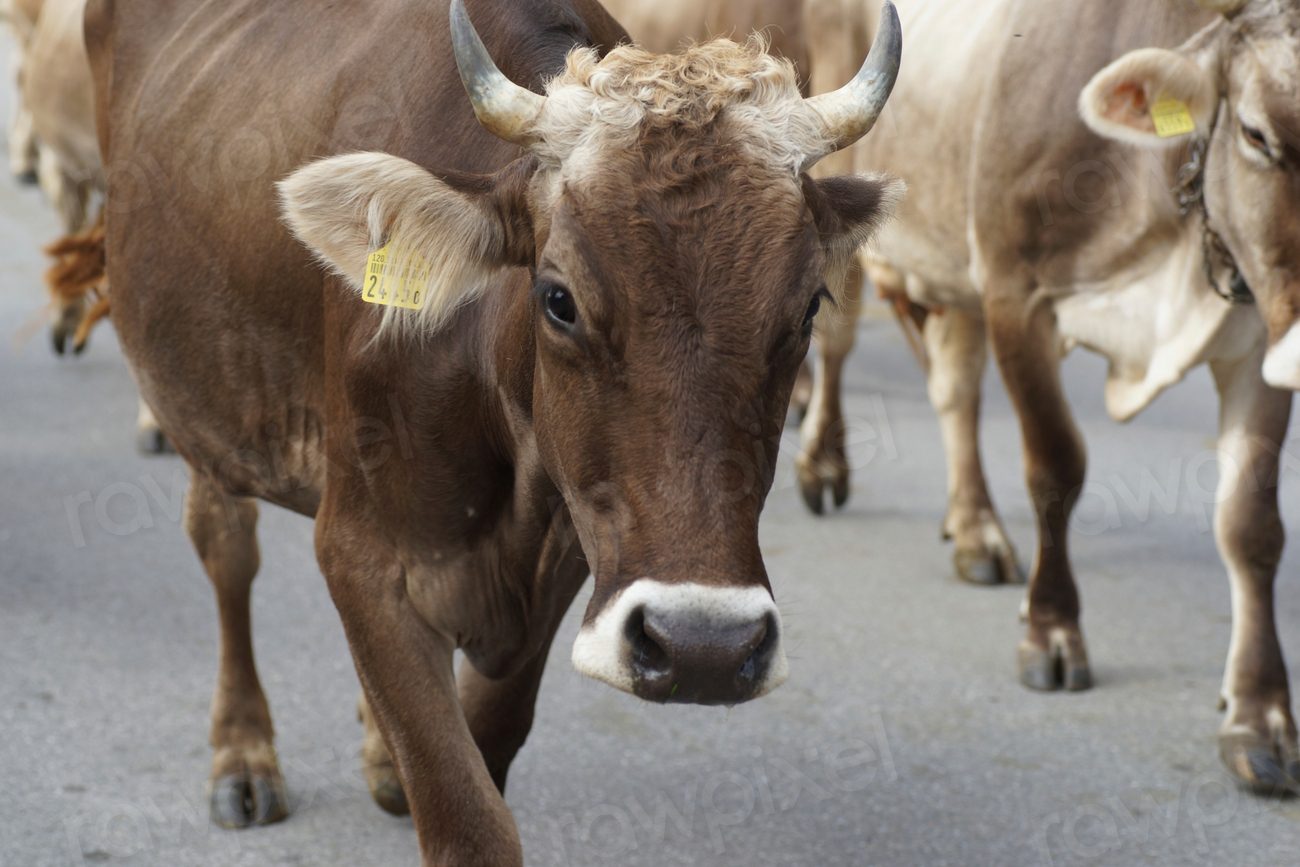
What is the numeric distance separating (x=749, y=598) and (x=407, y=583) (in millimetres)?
881

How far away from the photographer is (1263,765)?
3.89 m

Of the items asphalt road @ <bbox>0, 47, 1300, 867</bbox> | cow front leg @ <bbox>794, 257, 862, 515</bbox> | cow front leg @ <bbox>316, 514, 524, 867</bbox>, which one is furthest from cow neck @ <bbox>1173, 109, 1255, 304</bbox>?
cow front leg @ <bbox>316, 514, 524, 867</bbox>

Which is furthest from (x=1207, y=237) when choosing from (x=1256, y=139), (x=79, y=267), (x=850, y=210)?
(x=79, y=267)

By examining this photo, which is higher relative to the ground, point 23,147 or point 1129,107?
point 1129,107

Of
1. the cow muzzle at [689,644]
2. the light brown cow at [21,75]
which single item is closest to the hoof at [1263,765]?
the cow muzzle at [689,644]

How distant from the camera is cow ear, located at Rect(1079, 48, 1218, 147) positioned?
3949 mm

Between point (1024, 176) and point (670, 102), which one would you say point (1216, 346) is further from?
point (670, 102)

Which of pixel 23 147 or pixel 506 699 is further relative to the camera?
pixel 23 147

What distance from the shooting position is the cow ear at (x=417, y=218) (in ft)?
8.20

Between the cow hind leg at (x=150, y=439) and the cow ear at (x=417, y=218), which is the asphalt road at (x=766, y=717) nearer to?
the cow hind leg at (x=150, y=439)

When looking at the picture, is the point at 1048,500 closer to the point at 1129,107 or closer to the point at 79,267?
the point at 1129,107

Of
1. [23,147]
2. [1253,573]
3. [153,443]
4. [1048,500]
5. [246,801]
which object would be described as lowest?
[23,147]

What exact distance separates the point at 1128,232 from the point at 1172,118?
1.51ft

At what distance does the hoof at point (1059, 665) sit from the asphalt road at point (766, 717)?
50 mm
